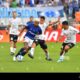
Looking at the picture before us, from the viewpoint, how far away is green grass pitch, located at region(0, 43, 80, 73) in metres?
7.23

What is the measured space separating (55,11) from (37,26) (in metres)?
2.46

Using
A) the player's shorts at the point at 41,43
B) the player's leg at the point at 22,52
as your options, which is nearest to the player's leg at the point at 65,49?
the player's shorts at the point at 41,43

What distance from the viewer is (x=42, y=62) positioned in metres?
7.62

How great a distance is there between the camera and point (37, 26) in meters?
7.73

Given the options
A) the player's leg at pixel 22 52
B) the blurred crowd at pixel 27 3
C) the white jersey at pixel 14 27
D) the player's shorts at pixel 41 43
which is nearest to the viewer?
the player's leg at pixel 22 52

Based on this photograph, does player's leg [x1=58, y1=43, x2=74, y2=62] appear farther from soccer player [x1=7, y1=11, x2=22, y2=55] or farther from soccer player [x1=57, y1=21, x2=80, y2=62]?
soccer player [x1=7, y1=11, x2=22, y2=55]

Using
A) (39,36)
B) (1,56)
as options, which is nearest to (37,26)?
(39,36)

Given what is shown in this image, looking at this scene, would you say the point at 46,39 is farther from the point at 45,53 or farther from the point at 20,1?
the point at 20,1

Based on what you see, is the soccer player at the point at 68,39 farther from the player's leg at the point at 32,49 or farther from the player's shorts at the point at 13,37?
the player's shorts at the point at 13,37

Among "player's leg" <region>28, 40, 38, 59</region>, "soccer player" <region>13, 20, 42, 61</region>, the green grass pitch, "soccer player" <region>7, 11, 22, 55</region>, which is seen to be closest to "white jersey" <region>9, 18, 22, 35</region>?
"soccer player" <region>7, 11, 22, 55</region>

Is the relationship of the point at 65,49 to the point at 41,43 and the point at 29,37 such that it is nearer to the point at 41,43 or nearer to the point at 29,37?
the point at 41,43

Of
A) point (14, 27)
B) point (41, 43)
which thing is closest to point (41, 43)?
point (41, 43)

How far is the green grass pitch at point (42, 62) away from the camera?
7.23 meters

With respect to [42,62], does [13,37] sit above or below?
above
